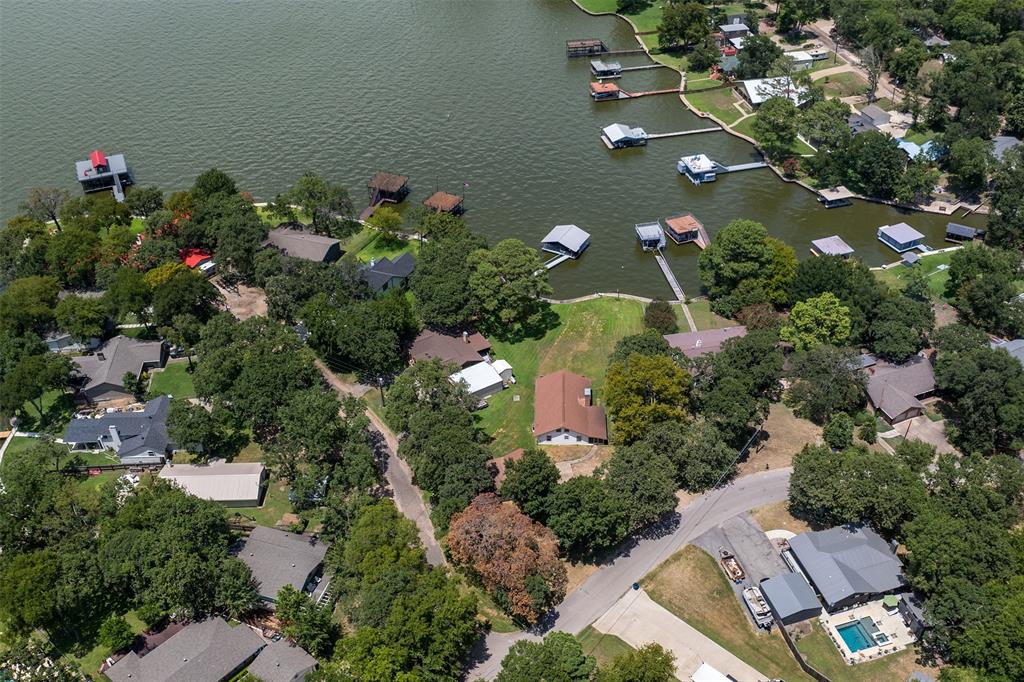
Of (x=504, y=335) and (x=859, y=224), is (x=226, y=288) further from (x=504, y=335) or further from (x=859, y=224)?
(x=859, y=224)

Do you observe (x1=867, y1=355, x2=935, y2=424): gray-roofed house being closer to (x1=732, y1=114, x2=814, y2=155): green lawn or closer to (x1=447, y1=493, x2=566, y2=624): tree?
(x1=447, y1=493, x2=566, y2=624): tree

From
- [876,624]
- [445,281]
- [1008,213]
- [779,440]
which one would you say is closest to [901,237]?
[1008,213]

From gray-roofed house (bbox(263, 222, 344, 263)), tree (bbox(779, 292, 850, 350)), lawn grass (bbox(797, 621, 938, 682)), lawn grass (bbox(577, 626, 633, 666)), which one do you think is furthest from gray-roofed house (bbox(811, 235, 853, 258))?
gray-roofed house (bbox(263, 222, 344, 263))

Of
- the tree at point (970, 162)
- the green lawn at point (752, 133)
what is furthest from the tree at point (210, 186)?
the tree at point (970, 162)

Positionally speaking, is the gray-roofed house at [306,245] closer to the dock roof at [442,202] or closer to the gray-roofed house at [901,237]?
the dock roof at [442,202]

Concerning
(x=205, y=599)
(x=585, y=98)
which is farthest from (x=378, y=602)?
(x=585, y=98)

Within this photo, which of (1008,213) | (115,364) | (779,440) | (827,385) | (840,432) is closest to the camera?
(840,432)

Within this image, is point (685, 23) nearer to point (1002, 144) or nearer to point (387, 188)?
point (1002, 144)
